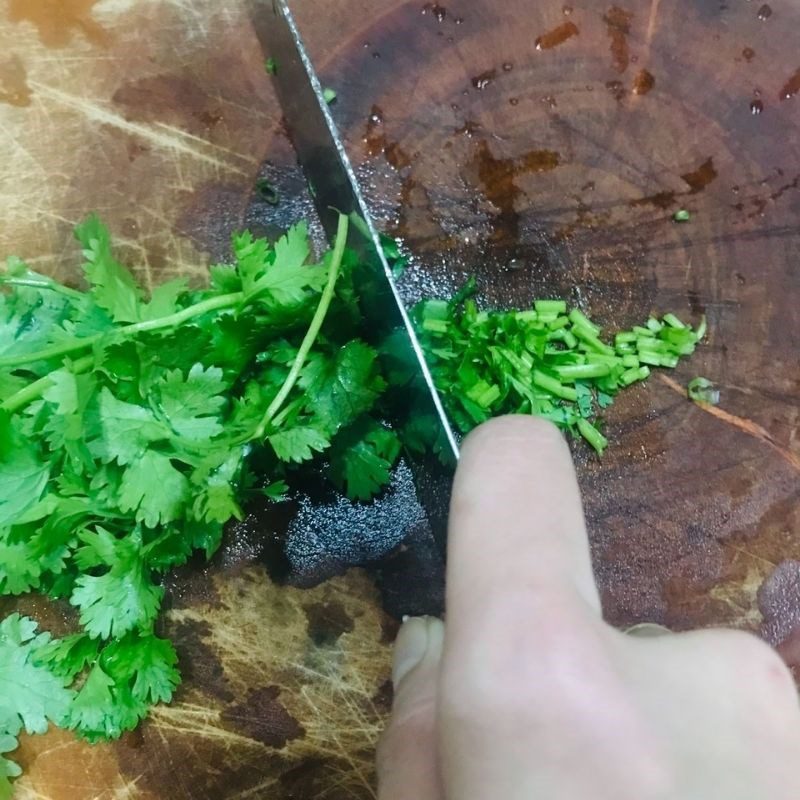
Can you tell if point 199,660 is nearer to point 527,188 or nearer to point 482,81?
point 527,188

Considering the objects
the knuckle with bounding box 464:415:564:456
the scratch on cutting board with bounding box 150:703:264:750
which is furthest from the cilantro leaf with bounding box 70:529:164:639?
the knuckle with bounding box 464:415:564:456

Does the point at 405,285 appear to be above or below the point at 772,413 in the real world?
above

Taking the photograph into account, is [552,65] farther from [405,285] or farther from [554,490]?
[554,490]

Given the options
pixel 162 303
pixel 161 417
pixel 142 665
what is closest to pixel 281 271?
pixel 162 303

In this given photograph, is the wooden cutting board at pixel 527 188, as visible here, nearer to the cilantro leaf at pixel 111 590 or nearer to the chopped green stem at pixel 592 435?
the chopped green stem at pixel 592 435

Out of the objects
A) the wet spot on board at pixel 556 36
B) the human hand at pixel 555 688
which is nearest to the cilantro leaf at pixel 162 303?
the human hand at pixel 555 688

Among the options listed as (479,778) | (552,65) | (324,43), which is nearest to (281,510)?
(479,778)
